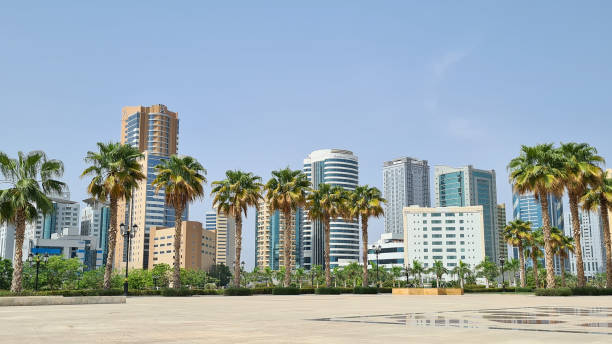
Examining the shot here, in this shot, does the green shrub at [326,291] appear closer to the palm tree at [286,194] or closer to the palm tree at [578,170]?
the palm tree at [286,194]

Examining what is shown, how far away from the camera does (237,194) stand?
205 ft

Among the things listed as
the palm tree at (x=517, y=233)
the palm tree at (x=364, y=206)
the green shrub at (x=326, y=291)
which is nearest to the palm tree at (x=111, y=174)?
the green shrub at (x=326, y=291)

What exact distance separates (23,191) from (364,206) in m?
44.1

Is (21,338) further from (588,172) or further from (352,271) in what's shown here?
(352,271)

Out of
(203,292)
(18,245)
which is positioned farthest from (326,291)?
(18,245)

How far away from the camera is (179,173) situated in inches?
2200

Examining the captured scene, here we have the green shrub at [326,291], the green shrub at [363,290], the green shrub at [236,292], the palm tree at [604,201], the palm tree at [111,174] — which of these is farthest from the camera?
the green shrub at [363,290]

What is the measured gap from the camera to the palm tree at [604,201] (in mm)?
55531

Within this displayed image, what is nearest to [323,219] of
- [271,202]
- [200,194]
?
[271,202]

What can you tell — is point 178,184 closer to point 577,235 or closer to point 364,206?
point 364,206

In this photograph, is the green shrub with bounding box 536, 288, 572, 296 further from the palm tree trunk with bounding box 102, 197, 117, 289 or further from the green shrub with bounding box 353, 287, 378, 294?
the palm tree trunk with bounding box 102, 197, 117, 289

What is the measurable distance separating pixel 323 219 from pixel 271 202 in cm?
976

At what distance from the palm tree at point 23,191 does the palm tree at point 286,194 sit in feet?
94.5

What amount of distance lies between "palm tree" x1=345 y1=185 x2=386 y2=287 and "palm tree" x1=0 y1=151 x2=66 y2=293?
40.7 metres
